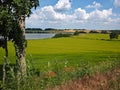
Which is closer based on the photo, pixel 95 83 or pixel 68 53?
pixel 95 83

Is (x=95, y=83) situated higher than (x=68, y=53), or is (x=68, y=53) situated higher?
(x=95, y=83)

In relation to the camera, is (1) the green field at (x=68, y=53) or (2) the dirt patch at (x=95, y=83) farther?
(1) the green field at (x=68, y=53)

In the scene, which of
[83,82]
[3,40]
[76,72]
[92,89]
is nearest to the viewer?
[92,89]

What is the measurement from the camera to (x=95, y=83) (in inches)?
264

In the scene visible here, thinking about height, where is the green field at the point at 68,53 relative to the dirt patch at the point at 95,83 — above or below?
below

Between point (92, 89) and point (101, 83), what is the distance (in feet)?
1.07

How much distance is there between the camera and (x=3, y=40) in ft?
70.7

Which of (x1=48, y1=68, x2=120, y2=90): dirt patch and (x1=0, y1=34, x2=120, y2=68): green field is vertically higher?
(x1=48, y1=68, x2=120, y2=90): dirt patch

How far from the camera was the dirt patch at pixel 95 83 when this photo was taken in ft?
21.0

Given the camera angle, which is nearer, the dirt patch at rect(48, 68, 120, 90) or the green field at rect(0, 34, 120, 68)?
the dirt patch at rect(48, 68, 120, 90)

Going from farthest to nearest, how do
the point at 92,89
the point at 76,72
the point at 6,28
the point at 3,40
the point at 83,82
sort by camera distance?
the point at 3,40 → the point at 6,28 → the point at 76,72 → the point at 83,82 → the point at 92,89

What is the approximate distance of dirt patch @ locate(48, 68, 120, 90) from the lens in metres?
6.41

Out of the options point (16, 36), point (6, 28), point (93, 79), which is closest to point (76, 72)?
point (93, 79)

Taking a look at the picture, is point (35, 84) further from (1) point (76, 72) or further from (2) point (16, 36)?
(2) point (16, 36)
